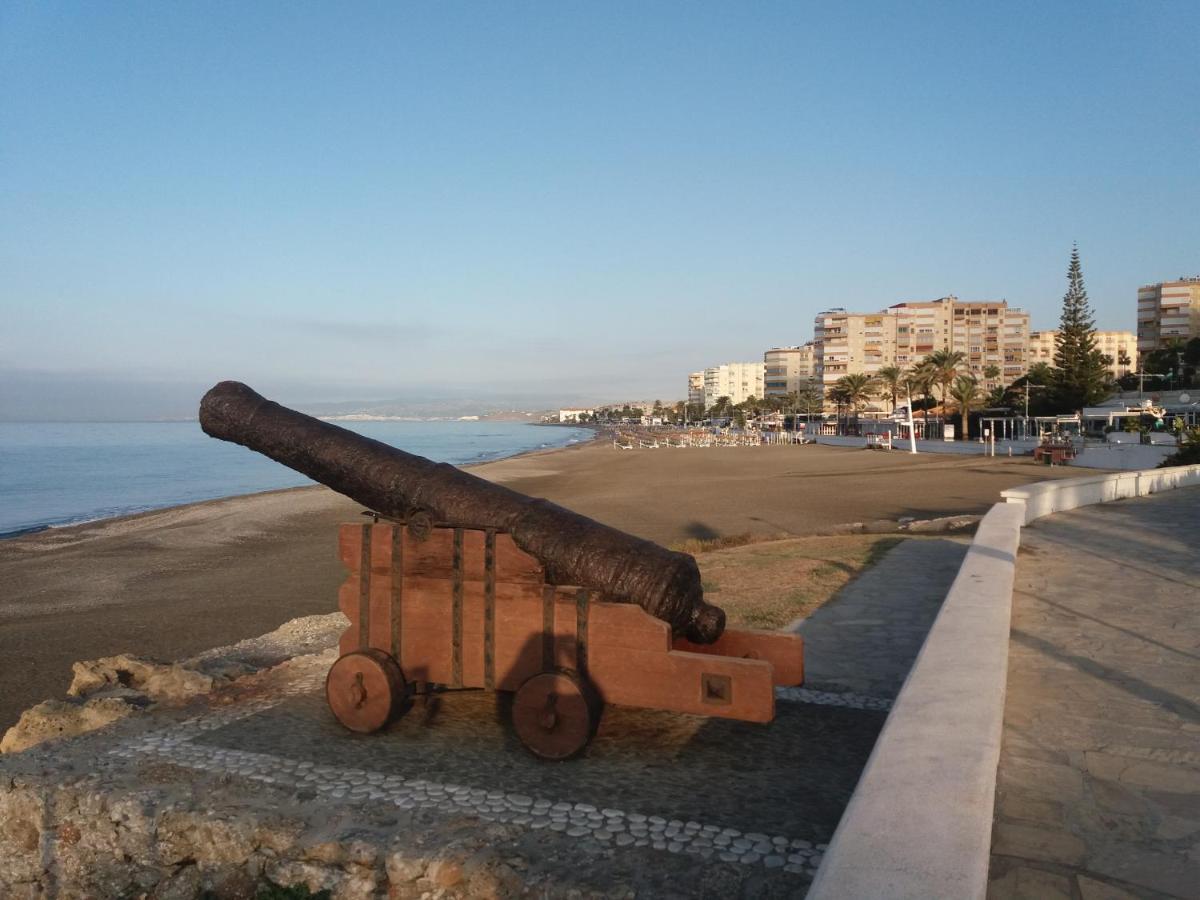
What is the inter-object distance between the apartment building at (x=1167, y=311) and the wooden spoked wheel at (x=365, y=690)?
397 ft

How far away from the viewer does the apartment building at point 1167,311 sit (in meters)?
108

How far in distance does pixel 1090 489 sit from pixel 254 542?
641 inches

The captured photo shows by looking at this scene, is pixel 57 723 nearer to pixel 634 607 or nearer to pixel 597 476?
pixel 634 607

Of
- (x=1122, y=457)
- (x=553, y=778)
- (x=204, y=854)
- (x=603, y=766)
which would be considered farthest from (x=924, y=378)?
(x=204, y=854)

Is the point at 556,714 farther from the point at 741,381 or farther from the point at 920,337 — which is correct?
the point at 741,381

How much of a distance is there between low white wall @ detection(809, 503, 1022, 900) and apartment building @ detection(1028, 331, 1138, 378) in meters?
111

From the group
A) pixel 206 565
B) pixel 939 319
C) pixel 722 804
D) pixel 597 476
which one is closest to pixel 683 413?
pixel 939 319

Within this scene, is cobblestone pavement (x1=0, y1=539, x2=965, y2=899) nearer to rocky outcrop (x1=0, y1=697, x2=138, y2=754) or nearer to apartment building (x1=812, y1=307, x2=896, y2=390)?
rocky outcrop (x1=0, y1=697, x2=138, y2=754)

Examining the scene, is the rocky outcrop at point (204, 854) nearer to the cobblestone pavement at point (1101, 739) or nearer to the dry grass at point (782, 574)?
the cobblestone pavement at point (1101, 739)

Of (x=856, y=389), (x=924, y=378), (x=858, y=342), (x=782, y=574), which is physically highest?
(x=858, y=342)

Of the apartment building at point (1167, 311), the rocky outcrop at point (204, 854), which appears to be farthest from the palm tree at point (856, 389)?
the rocky outcrop at point (204, 854)

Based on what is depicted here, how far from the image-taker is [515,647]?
13.2 ft

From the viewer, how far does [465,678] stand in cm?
412

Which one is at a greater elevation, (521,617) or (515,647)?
(521,617)
